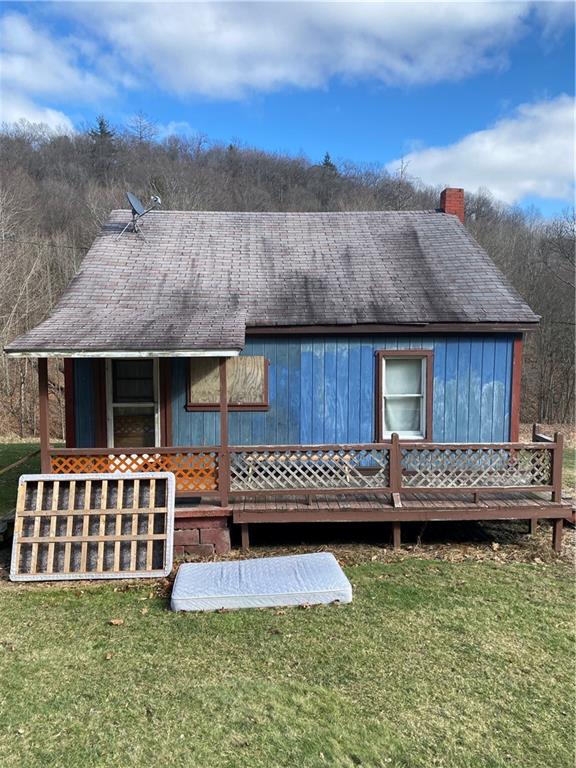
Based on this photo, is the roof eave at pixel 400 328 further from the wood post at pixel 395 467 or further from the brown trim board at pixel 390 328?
the wood post at pixel 395 467

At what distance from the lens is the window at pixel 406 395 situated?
9406 mm

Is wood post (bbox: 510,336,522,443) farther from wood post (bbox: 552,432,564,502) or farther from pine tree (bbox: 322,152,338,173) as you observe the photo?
pine tree (bbox: 322,152,338,173)

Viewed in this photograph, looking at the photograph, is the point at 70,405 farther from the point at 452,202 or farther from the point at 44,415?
the point at 452,202

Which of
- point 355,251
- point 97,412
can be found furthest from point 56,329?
point 355,251

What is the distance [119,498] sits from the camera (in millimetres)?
7242

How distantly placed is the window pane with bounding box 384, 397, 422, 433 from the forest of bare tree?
1747 cm

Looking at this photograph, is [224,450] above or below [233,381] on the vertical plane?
below

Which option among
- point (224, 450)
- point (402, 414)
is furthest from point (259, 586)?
point (402, 414)

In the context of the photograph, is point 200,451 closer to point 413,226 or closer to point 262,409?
point 262,409

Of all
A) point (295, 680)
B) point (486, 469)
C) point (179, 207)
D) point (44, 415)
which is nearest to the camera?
point (295, 680)

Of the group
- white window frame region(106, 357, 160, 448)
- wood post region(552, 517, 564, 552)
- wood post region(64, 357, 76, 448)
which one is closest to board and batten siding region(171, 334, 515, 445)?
white window frame region(106, 357, 160, 448)

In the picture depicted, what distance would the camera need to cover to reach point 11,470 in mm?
13109

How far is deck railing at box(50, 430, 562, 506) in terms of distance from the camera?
25.3 ft

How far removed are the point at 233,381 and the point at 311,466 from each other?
2.20 meters
